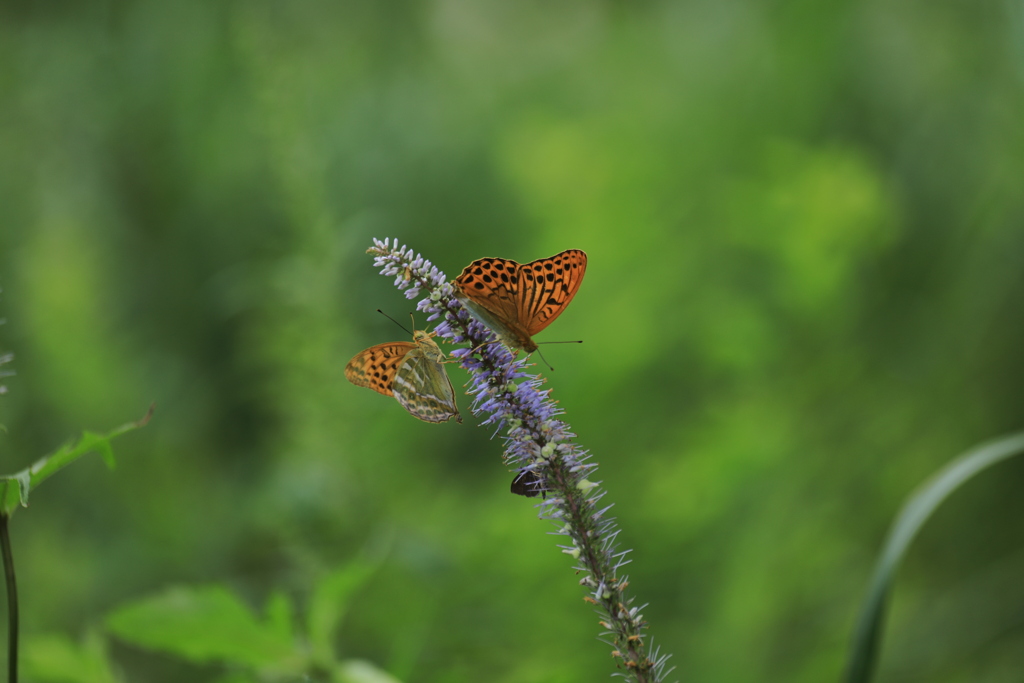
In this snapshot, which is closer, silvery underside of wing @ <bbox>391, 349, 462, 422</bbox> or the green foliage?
silvery underside of wing @ <bbox>391, 349, 462, 422</bbox>

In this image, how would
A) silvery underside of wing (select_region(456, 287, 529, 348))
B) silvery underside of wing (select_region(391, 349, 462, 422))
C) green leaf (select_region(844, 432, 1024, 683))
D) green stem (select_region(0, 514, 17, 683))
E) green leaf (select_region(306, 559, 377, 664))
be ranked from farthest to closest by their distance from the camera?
green leaf (select_region(306, 559, 377, 664)) < green leaf (select_region(844, 432, 1024, 683)) < silvery underside of wing (select_region(391, 349, 462, 422)) < silvery underside of wing (select_region(456, 287, 529, 348)) < green stem (select_region(0, 514, 17, 683))

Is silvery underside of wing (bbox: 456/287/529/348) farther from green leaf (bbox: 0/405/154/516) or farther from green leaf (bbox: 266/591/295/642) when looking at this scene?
green leaf (bbox: 266/591/295/642)

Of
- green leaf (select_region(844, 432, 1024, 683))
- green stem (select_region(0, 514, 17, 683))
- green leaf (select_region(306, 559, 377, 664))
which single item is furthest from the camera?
green leaf (select_region(306, 559, 377, 664))

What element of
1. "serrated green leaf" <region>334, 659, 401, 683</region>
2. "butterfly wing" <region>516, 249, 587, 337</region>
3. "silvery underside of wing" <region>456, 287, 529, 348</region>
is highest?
"butterfly wing" <region>516, 249, 587, 337</region>

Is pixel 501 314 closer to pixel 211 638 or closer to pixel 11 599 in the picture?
pixel 11 599

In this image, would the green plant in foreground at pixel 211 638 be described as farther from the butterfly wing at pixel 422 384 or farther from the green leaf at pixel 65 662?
the butterfly wing at pixel 422 384

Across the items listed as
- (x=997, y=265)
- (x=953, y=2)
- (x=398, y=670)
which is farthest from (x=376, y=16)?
Answer: (x=398, y=670)

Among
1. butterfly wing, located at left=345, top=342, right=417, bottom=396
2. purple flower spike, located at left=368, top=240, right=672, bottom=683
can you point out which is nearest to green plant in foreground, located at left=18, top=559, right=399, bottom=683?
butterfly wing, located at left=345, top=342, right=417, bottom=396
